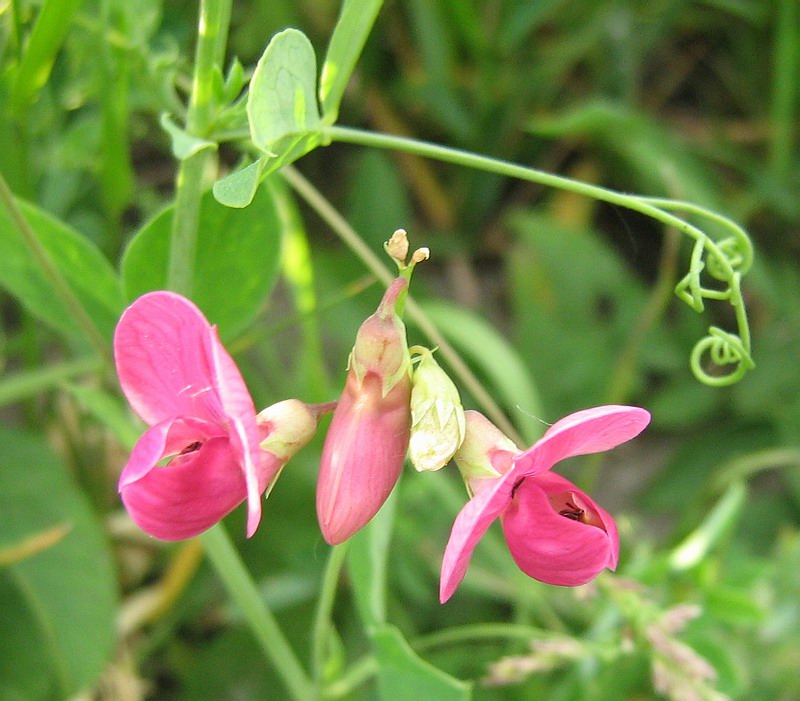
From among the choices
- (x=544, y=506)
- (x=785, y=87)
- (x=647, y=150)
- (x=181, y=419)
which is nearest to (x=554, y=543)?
(x=544, y=506)

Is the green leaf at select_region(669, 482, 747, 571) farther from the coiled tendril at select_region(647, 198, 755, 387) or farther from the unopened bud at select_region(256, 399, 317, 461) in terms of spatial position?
the unopened bud at select_region(256, 399, 317, 461)

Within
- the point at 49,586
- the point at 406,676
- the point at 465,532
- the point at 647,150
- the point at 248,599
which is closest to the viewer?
the point at 465,532

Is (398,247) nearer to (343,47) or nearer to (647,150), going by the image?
(343,47)

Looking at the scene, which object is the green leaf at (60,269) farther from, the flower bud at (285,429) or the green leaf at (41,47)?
the flower bud at (285,429)

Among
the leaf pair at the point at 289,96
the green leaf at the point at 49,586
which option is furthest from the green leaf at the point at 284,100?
the green leaf at the point at 49,586

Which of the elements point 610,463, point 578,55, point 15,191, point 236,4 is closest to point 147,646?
point 15,191

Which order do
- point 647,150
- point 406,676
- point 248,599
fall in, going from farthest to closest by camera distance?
point 647,150 < point 248,599 < point 406,676
